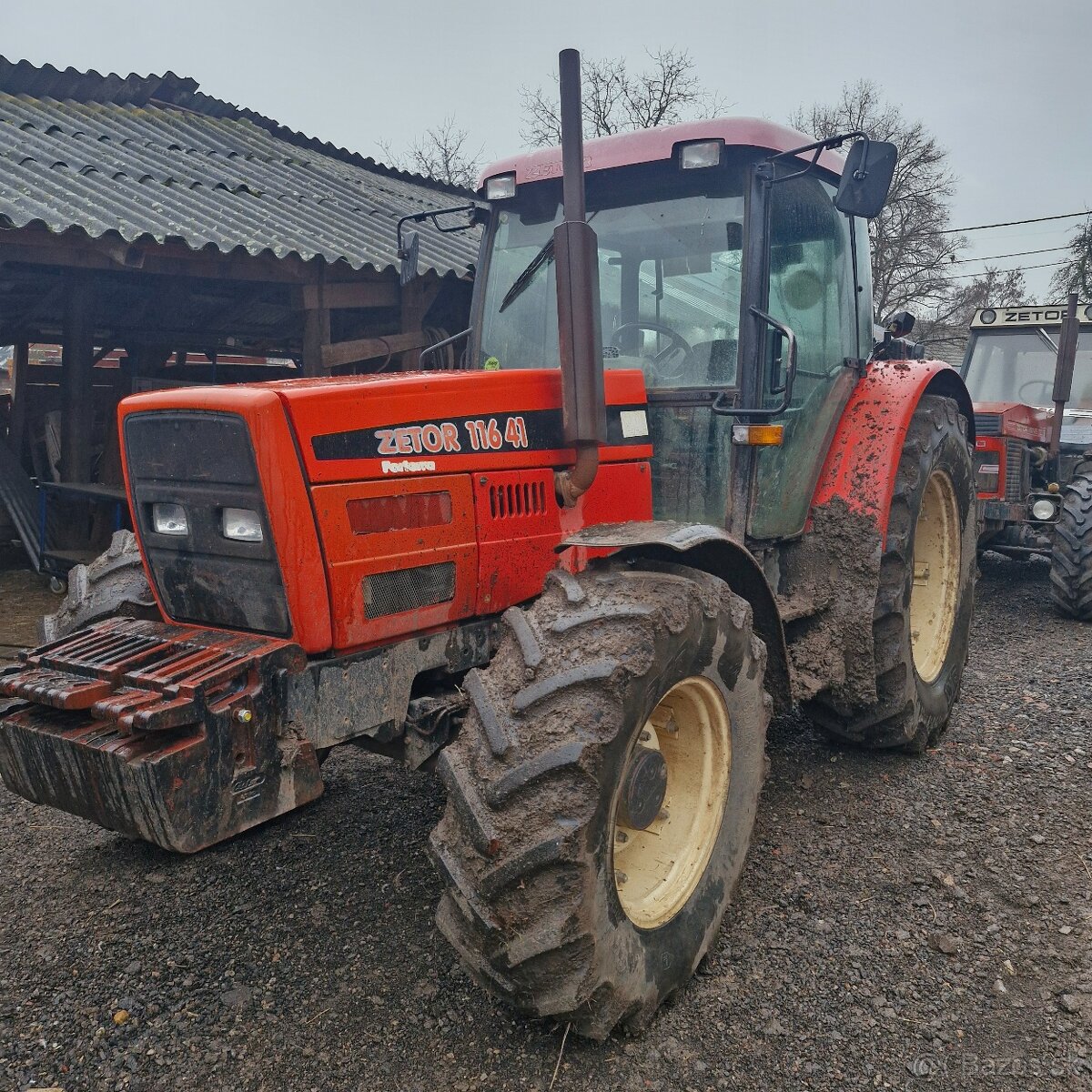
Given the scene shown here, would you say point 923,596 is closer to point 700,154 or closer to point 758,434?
point 758,434

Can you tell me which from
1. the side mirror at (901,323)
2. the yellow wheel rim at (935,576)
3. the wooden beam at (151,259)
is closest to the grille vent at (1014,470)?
the yellow wheel rim at (935,576)

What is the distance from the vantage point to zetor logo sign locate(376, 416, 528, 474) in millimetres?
2658

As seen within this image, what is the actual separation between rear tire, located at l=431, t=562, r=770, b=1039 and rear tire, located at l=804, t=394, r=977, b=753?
1.23 meters

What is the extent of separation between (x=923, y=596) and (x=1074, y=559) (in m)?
Result: 3.04

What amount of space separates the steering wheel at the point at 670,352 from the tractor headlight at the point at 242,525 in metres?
1.52

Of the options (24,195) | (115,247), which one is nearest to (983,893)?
(115,247)

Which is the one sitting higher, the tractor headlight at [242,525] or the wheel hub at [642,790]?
the tractor headlight at [242,525]

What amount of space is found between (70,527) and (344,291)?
10.3ft

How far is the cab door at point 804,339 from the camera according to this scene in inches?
136

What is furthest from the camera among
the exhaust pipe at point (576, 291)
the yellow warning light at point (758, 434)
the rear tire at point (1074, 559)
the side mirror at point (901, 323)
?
the rear tire at point (1074, 559)

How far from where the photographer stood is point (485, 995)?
256 centimetres

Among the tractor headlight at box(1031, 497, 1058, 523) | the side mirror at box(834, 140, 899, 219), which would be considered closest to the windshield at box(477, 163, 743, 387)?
the side mirror at box(834, 140, 899, 219)

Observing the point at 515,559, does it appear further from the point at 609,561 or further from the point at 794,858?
the point at 794,858

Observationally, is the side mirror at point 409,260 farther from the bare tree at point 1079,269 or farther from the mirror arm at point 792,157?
the bare tree at point 1079,269
